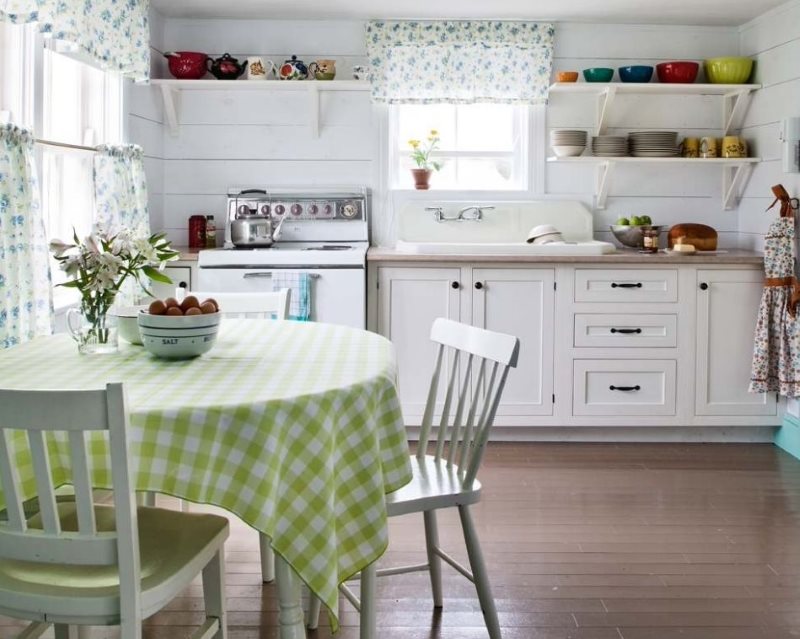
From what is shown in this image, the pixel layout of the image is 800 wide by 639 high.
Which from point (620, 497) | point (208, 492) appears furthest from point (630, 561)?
point (208, 492)

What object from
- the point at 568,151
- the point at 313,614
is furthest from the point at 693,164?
the point at 313,614

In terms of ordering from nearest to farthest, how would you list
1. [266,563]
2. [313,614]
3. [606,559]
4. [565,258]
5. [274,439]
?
[274,439], [313,614], [266,563], [606,559], [565,258]

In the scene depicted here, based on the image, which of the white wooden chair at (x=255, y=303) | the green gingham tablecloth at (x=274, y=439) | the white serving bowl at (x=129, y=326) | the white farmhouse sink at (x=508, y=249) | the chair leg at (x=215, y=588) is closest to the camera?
the green gingham tablecloth at (x=274, y=439)

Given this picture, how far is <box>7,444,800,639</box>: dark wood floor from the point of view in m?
2.69

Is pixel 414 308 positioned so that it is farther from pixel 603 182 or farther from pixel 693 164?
pixel 693 164

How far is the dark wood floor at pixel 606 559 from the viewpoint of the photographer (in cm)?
269

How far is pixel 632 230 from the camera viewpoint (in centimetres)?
493

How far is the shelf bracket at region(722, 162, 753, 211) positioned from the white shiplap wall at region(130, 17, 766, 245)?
0.05 m

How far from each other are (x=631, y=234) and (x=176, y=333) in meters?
3.18

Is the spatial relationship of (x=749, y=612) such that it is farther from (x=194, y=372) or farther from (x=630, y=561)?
(x=194, y=372)

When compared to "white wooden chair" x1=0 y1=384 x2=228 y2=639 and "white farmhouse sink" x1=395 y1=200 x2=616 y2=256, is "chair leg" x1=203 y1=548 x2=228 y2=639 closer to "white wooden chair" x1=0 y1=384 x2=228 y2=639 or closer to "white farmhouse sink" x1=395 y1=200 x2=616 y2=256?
"white wooden chair" x1=0 y1=384 x2=228 y2=639

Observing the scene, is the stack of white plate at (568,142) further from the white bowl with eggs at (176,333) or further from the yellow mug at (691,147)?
the white bowl with eggs at (176,333)

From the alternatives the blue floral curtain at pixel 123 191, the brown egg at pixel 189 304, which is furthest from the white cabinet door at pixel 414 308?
the brown egg at pixel 189 304

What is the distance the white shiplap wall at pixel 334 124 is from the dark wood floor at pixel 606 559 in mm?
1571
